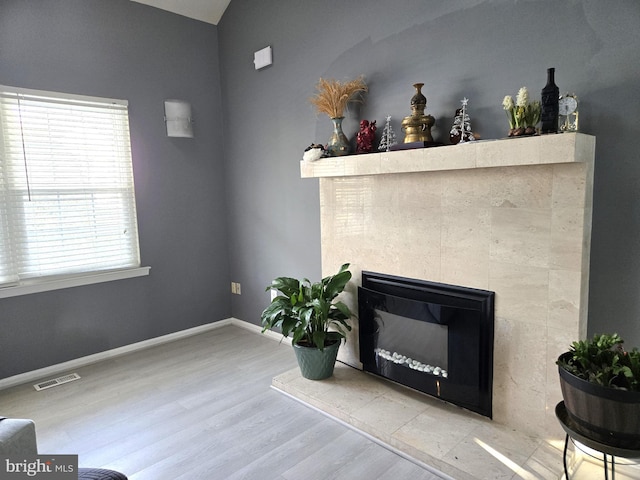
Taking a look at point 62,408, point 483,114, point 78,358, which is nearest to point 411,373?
point 483,114

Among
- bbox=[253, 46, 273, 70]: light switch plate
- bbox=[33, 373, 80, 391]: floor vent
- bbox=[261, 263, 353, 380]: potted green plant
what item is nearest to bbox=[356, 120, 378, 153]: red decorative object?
bbox=[261, 263, 353, 380]: potted green plant

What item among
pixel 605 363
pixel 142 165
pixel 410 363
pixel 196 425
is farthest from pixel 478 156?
pixel 142 165

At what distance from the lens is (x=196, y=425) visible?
7.55 ft

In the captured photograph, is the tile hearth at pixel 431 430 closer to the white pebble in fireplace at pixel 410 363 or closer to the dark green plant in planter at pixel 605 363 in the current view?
the white pebble in fireplace at pixel 410 363

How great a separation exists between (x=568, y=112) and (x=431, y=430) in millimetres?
1610

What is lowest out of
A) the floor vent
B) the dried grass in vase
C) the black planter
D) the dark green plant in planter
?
the floor vent

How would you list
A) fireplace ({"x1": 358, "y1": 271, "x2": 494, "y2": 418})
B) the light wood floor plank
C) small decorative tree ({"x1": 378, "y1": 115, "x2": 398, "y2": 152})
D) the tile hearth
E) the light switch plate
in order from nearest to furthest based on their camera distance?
the tile hearth < the light wood floor plank < fireplace ({"x1": 358, "y1": 271, "x2": 494, "y2": 418}) < small decorative tree ({"x1": 378, "y1": 115, "x2": 398, "y2": 152}) < the light switch plate

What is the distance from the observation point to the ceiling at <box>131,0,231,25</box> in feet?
11.1

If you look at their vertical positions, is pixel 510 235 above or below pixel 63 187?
below

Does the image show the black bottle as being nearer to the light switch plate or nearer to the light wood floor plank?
the light wood floor plank

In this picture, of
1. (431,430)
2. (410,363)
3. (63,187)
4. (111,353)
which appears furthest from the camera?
(111,353)

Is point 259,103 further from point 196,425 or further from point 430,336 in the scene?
point 196,425

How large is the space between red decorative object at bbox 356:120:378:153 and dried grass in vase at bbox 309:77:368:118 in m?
0.19

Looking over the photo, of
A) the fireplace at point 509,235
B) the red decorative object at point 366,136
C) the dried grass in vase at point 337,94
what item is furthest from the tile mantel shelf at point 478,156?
the dried grass in vase at point 337,94
